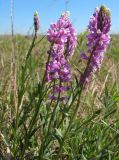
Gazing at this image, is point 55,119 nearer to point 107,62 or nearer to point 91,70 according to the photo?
point 91,70

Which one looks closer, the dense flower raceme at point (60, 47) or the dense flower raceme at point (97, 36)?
the dense flower raceme at point (97, 36)

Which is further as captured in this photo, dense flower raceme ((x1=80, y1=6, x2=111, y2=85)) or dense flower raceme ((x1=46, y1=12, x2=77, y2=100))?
dense flower raceme ((x1=46, y1=12, x2=77, y2=100))

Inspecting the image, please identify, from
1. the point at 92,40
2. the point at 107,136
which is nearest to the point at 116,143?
the point at 107,136

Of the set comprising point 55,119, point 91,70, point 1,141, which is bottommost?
point 1,141

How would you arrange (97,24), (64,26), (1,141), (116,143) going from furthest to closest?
1. (1,141)
2. (116,143)
3. (64,26)
4. (97,24)
